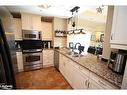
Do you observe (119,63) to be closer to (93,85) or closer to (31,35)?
(93,85)

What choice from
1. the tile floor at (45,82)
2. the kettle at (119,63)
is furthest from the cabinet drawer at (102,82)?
the tile floor at (45,82)

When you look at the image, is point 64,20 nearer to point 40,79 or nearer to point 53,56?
point 53,56

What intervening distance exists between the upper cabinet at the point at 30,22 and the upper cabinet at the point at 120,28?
271cm

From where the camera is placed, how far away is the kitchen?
1170 mm

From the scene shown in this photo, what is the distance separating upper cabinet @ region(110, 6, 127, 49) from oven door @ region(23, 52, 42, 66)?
267cm

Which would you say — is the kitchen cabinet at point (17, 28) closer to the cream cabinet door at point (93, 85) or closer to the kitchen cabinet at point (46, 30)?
the kitchen cabinet at point (46, 30)

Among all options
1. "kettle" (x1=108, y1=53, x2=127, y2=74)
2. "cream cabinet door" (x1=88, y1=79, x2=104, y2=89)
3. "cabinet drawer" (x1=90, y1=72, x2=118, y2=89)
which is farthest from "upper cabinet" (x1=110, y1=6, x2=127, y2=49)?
"cream cabinet door" (x1=88, y1=79, x2=104, y2=89)

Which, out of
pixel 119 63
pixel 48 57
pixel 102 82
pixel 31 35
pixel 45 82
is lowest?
pixel 45 82

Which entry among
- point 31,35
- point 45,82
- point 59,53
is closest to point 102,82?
point 45,82

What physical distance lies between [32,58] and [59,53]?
987 mm

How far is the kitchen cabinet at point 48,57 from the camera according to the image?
136 inches

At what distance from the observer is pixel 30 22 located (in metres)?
3.16

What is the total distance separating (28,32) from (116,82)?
2936mm

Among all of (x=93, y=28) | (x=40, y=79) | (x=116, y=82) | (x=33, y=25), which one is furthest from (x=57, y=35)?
(x=116, y=82)
